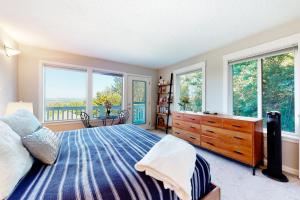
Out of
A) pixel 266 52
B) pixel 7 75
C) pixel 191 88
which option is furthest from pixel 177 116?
pixel 7 75

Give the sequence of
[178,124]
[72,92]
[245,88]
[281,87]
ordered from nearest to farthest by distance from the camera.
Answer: [281,87] < [245,88] < [178,124] < [72,92]

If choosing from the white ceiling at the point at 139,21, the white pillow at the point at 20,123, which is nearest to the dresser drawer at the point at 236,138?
the white ceiling at the point at 139,21

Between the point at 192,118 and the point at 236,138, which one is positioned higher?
the point at 192,118

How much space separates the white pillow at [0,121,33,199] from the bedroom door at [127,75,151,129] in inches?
142

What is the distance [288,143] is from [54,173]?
122 inches

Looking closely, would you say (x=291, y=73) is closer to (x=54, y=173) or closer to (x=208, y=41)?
(x=208, y=41)

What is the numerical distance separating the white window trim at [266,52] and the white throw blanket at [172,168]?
2.17 m

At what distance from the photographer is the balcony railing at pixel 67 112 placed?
12.0ft

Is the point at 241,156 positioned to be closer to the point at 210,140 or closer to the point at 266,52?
the point at 210,140

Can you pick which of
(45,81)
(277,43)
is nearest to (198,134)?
(277,43)

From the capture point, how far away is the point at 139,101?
4.90 m

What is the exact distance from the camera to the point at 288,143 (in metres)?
2.17

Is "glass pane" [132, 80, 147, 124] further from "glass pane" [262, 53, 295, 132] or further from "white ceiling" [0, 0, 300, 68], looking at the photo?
"glass pane" [262, 53, 295, 132]

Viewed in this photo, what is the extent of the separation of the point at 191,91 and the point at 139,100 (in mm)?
1812
